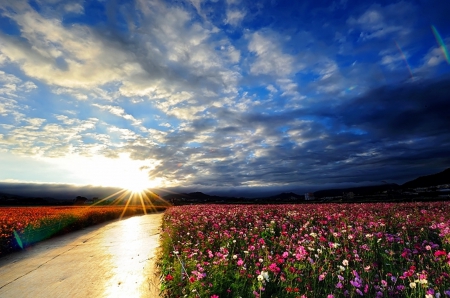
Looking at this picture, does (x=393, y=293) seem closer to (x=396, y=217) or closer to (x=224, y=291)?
(x=224, y=291)

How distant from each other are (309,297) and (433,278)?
6.54 feet

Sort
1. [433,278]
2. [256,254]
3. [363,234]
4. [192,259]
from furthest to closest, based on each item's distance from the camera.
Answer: [363,234], [256,254], [192,259], [433,278]

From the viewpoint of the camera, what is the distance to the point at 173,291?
4.47 m

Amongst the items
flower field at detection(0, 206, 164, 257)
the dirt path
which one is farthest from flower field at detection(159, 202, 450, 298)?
flower field at detection(0, 206, 164, 257)

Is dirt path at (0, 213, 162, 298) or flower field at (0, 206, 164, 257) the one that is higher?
flower field at (0, 206, 164, 257)

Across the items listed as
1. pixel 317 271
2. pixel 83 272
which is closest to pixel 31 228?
pixel 83 272

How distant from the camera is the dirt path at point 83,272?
17.8ft

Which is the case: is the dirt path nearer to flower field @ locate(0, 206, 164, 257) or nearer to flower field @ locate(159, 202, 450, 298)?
flower field @ locate(159, 202, 450, 298)

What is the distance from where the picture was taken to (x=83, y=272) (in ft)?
22.0

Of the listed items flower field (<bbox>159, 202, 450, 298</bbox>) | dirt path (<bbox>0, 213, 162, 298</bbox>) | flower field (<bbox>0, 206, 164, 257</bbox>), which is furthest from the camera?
flower field (<bbox>0, 206, 164, 257</bbox>)

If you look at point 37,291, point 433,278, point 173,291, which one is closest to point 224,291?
point 173,291

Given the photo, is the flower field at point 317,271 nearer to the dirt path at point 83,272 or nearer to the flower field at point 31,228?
the dirt path at point 83,272

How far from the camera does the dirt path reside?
5.44 metres

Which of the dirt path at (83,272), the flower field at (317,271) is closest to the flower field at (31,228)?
the dirt path at (83,272)
